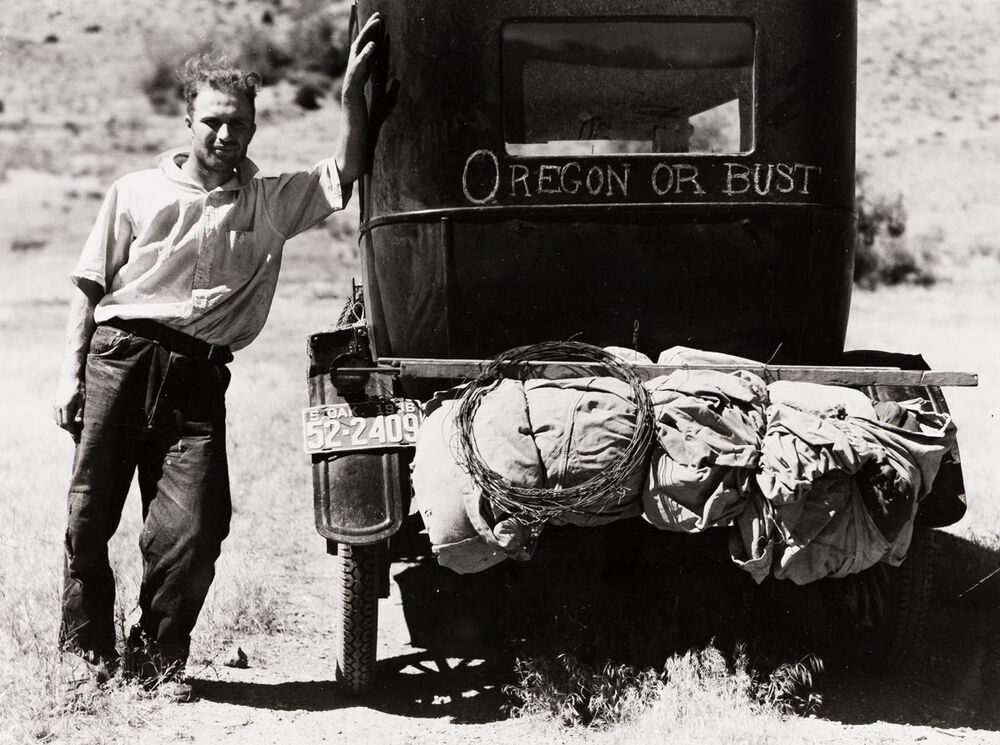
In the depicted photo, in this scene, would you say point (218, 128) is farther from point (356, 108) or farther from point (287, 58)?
point (287, 58)

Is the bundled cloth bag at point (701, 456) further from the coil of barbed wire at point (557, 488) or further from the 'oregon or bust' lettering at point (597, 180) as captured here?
the 'oregon or bust' lettering at point (597, 180)

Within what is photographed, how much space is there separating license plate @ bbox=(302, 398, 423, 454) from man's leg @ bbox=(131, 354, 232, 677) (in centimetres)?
35

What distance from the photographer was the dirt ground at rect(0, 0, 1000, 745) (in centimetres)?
390

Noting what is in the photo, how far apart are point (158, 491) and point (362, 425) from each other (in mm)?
775

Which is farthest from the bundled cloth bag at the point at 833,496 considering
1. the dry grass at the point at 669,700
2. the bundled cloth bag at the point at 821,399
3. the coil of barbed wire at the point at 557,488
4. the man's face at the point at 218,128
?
the man's face at the point at 218,128

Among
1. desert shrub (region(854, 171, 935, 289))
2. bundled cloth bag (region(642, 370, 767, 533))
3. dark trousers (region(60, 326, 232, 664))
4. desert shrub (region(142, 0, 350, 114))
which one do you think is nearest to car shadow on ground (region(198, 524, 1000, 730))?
dark trousers (region(60, 326, 232, 664))

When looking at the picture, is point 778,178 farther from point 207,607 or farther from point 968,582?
point 207,607

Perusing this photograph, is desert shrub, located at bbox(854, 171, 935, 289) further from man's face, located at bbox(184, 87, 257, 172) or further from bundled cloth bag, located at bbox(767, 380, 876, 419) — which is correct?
man's face, located at bbox(184, 87, 257, 172)

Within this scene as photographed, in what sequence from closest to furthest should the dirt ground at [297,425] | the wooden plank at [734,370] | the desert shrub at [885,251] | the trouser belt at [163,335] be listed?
the wooden plank at [734,370] → the dirt ground at [297,425] → the trouser belt at [163,335] → the desert shrub at [885,251]

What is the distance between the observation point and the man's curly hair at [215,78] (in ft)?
13.2

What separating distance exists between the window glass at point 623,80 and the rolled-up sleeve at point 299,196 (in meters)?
0.68

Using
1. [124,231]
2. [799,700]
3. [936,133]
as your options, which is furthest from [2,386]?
[936,133]

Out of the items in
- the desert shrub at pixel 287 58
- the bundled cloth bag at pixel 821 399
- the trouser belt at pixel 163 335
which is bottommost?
the bundled cloth bag at pixel 821 399

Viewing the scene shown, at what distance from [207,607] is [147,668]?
2.85 feet
